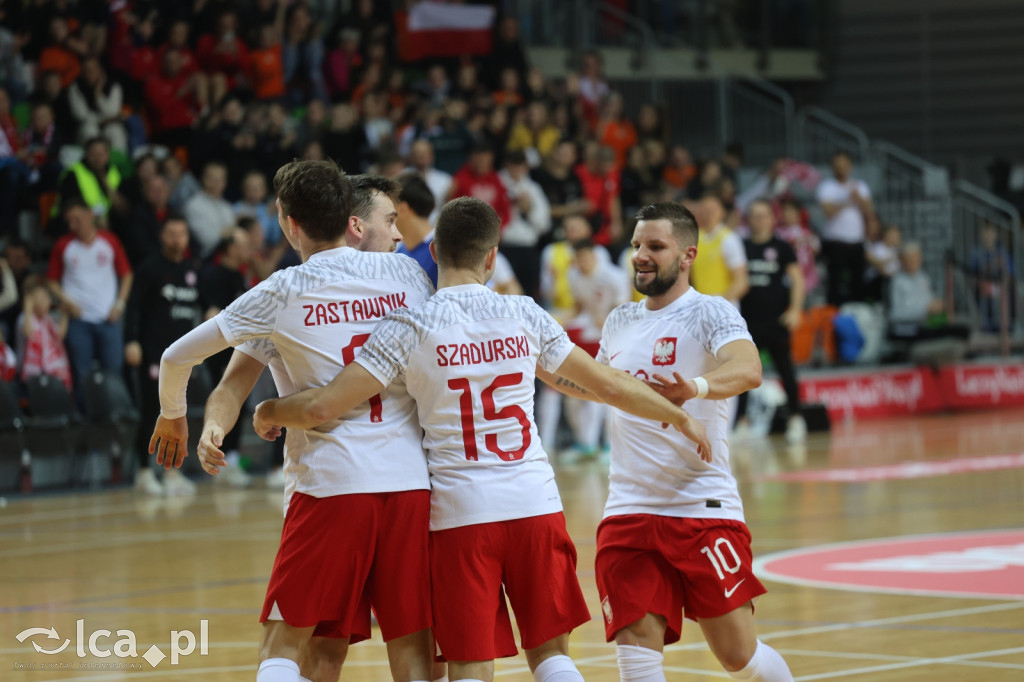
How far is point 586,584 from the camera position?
8398 millimetres

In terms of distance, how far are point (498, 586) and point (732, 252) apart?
34.7 ft

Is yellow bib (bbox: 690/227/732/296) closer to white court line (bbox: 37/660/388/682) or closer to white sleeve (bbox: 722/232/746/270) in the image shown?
white sleeve (bbox: 722/232/746/270)

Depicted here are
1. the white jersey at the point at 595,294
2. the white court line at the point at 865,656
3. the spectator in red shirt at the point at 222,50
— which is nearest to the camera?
the white court line at the point at 865,656

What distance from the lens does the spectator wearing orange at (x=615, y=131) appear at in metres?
21.3

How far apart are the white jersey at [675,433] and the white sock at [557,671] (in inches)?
31.8

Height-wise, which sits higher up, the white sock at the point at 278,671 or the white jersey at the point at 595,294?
the white jersey at the point at 595,294

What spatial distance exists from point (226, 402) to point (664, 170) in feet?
54.2

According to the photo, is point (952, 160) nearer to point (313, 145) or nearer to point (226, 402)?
point (313, 145)

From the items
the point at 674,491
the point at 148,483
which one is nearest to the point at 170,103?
the point at 148,483

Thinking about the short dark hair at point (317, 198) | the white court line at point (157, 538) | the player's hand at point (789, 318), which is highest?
the short dark hair at point (317, 198)

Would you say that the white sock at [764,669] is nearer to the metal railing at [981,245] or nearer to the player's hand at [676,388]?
the player's hand at [676,388]

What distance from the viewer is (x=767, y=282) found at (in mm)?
15984

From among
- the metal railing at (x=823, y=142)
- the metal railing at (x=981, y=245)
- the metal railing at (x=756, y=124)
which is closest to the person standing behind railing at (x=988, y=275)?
the metal railing at (x=981, y=245)

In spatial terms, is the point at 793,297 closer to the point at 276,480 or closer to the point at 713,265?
the point at 713,265
